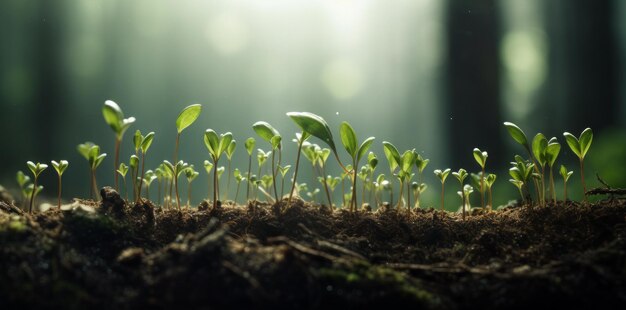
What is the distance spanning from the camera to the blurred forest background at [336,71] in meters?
6.57

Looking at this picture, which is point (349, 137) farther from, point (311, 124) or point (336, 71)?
point (336, 71)

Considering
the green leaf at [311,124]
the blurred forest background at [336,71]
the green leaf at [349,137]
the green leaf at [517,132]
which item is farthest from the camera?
the blurred forest background at [336,71]

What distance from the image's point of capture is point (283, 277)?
109 cm

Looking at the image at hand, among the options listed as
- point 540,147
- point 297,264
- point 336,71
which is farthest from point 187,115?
point 336,71

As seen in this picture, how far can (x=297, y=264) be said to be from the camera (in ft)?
3.67

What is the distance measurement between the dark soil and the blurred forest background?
105 cm

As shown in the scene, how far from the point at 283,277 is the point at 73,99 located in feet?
37.8

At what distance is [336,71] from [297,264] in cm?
1122

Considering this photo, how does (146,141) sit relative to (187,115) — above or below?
below

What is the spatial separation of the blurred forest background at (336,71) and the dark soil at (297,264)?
1.05 m

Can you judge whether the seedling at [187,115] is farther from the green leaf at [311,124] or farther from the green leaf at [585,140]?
the green leaf at [585,140]

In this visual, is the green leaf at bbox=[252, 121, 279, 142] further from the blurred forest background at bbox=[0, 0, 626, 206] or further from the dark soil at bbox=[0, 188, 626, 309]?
the blurred forest background at bbox=[0, 0, 626, 206]

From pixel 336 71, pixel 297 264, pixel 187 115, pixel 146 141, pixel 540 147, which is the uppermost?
pixel 336 71

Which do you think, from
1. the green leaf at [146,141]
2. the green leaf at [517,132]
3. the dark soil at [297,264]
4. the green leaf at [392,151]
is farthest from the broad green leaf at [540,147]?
the green leaf at [146,141]
